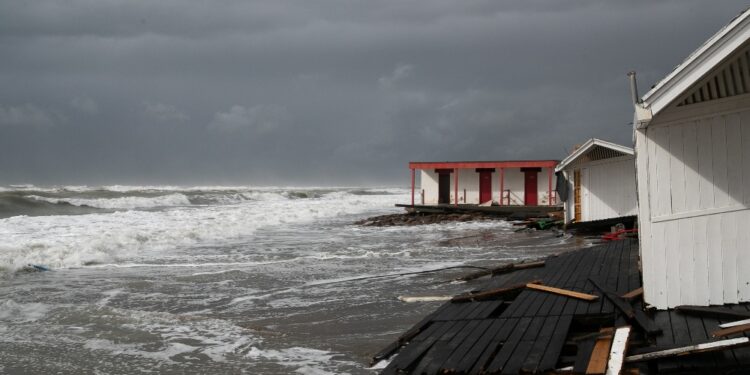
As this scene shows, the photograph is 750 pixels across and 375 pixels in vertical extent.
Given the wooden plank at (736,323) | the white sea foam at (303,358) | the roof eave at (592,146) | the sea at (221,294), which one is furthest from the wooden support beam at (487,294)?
the roof eave at (592,146)

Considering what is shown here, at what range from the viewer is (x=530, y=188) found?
3622cm

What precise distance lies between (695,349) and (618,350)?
62cm

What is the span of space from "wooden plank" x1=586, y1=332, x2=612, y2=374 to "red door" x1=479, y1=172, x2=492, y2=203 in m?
31.7

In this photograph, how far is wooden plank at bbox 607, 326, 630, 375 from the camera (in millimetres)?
5055

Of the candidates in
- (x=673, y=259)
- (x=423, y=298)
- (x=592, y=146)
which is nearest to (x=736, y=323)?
(x=673, y=259)

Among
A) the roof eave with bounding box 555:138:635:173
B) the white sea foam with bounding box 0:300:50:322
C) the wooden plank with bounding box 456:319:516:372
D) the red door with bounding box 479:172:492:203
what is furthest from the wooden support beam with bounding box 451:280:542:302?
the red door with bounding box 479:172:492:203

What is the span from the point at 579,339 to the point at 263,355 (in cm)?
376

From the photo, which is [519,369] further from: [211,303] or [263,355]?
[211,303]

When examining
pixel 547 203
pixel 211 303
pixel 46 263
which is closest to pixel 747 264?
pixel 211 303

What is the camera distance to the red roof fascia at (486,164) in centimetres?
3466

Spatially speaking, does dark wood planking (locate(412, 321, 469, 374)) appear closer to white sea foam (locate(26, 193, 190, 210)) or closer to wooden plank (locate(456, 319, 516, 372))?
wooden plank (locate(456, 319, 516, 372))

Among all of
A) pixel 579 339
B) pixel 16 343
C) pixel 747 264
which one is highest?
pixel 747 264

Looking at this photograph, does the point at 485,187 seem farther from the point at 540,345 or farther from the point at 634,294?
the point at 540,345

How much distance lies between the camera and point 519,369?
5301mm
